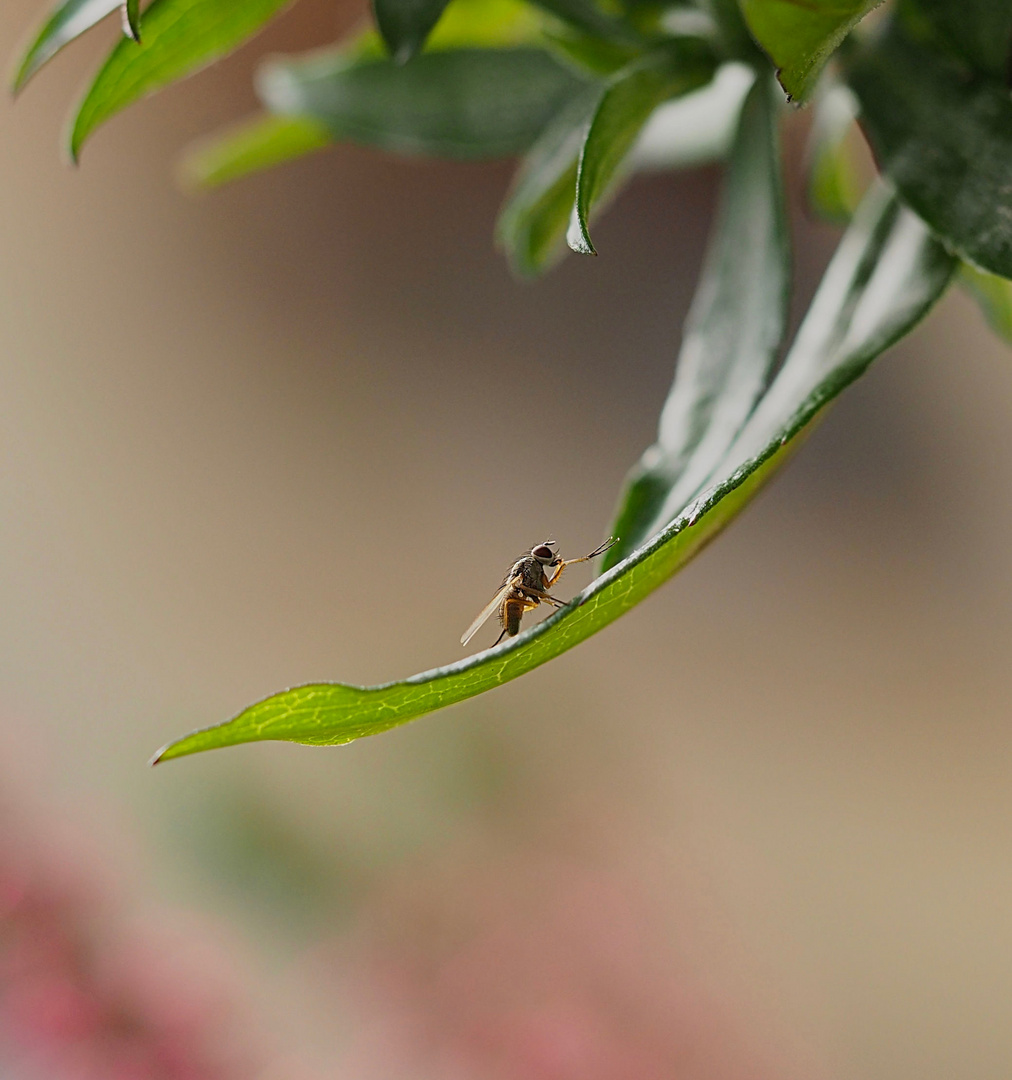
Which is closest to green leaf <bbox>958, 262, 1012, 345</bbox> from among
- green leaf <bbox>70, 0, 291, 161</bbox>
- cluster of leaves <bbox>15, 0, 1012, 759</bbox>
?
cluster of leaves <bbox>15, 0, 1012, 759</bbox>

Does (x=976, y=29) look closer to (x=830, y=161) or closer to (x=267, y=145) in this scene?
(x=830, y=161)

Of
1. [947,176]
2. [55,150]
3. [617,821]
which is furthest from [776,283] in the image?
[55,150]

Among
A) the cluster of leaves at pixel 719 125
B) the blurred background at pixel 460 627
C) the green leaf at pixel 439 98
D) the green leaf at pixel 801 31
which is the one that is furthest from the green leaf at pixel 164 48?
the blurred background at pixel 460 627

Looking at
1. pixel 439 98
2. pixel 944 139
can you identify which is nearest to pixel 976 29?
pixel 944 139

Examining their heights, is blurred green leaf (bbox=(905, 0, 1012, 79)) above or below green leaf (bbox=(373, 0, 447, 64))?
below

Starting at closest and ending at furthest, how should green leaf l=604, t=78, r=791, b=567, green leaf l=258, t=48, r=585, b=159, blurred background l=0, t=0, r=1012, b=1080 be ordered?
green leaf l=604, t=78, r=791, b=567
green leaf l=258, t=48, r=585, b=159
blurred background l=0, t=0, r=1012, b=1080

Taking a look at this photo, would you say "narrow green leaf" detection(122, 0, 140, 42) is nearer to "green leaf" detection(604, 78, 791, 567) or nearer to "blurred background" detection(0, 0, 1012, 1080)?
"green leaf" detection(604, 78, 791, 567)

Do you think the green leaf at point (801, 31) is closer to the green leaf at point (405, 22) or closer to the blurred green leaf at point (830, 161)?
the green leaf at point (405, 22)
